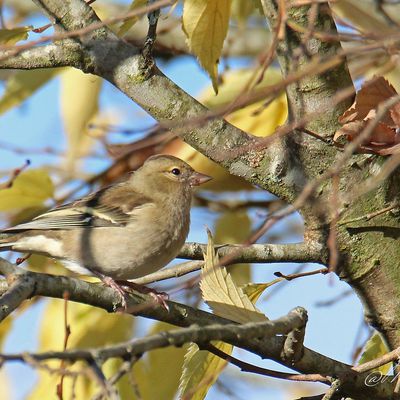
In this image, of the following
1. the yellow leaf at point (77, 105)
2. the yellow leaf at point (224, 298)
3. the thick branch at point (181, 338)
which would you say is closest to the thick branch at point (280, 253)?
the yellow leaf at point (224, 298)

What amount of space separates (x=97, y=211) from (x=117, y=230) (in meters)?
0.25

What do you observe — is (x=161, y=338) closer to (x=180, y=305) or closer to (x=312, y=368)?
(x=180, y=305)

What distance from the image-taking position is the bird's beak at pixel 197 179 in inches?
163

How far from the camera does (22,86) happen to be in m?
3.28

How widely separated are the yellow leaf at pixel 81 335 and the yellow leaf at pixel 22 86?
2.96ft

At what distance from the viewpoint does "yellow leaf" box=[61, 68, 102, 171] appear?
3.48 metres

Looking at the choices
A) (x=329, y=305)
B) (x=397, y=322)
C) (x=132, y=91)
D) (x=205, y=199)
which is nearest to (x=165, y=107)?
(x=132, y=91)

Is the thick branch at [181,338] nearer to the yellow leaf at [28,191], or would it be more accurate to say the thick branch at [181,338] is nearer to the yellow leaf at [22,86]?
the yellow leaf at [28,191]

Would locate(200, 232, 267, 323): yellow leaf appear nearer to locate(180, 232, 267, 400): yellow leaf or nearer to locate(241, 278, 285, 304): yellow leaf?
locate(180, 232, 267, 400): yellow leaf

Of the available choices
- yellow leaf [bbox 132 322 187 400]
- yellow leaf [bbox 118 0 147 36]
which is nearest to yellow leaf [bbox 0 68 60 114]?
yellow leaf [bbox 118 0 147 36]

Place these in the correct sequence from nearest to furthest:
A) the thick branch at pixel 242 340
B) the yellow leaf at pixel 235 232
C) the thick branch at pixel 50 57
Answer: the thick branch at pixel 242 340
the thick branch at pixel 50 57
the yellow leaf at pixel 235 232

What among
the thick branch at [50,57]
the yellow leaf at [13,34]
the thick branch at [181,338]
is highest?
the yellow leaf at [13,34]

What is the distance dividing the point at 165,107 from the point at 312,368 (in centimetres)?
101

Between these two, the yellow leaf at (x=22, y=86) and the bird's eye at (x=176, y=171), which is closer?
the yellow leaf at (x=22, y=86)
